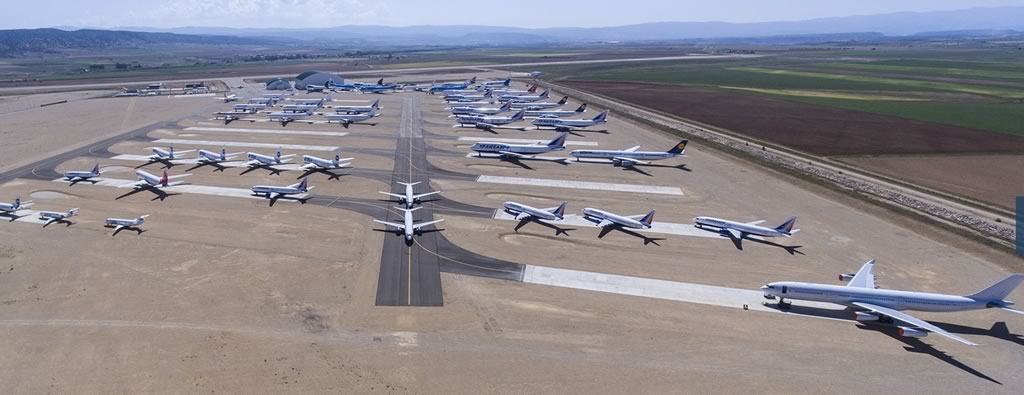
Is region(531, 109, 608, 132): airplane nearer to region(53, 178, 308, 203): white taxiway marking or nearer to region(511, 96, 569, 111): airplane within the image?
region(511, 96, 569, 111): airplane

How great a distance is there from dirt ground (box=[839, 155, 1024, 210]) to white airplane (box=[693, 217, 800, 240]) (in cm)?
3673

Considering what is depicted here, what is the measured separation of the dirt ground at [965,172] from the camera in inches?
3073

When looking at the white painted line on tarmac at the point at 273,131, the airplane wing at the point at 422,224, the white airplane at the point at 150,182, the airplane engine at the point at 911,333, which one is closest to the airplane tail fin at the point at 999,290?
the airplane engine at the point at 911,333

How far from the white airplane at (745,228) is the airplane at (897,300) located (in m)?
A: 13.5

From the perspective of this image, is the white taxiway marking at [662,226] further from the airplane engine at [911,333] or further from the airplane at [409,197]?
the airplane engine at [911,333]

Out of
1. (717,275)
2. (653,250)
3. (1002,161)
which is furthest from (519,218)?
(1002,161)

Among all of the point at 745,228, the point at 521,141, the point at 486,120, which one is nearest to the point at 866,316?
the point at 745,228

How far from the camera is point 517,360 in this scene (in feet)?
128

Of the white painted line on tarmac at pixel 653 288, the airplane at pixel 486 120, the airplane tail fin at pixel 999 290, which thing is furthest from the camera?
the airplane at pixel 486 120

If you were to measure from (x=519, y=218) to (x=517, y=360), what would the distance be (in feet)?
96.4

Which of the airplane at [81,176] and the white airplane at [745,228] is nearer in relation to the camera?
the white airplane at [745,228]

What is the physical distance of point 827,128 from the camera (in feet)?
408

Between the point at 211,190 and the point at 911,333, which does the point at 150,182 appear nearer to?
the point at 211,190

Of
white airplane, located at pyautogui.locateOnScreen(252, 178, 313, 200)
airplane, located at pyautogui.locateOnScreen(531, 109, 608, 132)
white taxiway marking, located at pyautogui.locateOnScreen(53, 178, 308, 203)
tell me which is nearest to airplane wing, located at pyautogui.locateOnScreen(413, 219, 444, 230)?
white airplane, located at pyautogui.locateOnScreen(252, 178, 313, 200)
